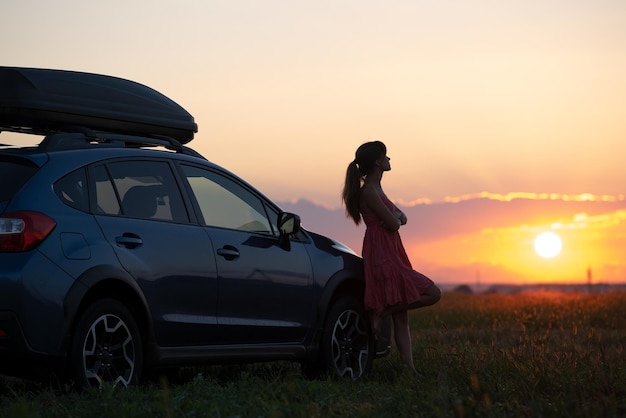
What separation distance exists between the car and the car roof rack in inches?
0.4

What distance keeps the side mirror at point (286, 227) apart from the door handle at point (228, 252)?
586 mm

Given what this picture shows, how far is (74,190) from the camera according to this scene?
24.1 ft

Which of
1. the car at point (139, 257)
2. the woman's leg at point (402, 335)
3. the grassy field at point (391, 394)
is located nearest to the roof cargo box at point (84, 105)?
the car at point (139, 257)

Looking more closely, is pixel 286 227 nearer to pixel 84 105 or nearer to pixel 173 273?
pixel 173 273

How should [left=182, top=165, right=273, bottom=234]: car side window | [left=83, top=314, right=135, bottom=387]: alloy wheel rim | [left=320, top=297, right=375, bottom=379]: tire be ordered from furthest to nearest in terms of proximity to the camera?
[left=320, top=297, right=375, bottom=379]: tire, [left=182, top=165, right=273, bottom=234]: car side window, [left=83, top=314, right=135, bottom=387]: alloy wheel rim

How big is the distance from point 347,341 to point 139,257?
8.67ft

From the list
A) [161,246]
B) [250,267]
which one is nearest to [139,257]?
[161,246]

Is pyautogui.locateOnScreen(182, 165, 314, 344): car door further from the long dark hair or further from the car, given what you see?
the long dark hair

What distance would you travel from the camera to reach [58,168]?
728 centimetres

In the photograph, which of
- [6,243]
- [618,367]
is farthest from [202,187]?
[618,367]

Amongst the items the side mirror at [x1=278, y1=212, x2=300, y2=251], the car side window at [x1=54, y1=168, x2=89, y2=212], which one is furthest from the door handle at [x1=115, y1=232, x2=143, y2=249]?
the side mirror at [x1=278, y1=212, x2=300, y2=251]

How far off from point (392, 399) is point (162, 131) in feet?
10.2

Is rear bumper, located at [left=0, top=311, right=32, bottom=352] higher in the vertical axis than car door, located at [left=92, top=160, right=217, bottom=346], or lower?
lower

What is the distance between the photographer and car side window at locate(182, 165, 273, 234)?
332 inches
